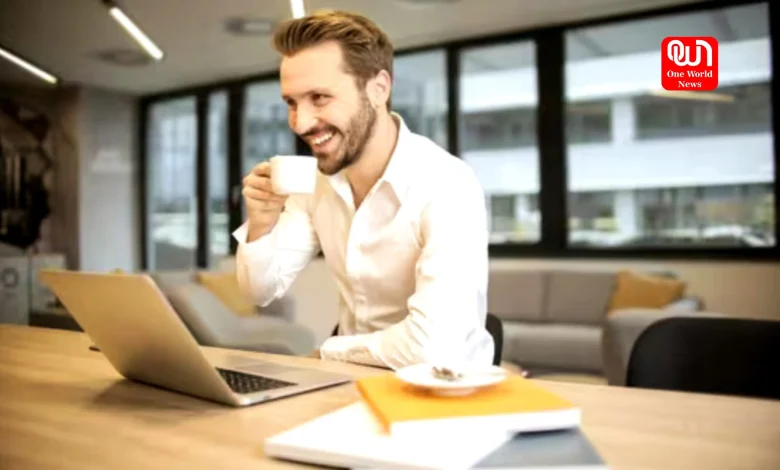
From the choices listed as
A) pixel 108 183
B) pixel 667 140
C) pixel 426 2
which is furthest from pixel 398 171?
pixel 108 183

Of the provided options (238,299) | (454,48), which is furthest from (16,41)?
(454,48)

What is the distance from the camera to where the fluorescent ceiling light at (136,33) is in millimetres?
4035

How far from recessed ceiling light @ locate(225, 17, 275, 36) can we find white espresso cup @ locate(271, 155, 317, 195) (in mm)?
3503

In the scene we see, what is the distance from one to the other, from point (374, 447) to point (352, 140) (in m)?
0.95

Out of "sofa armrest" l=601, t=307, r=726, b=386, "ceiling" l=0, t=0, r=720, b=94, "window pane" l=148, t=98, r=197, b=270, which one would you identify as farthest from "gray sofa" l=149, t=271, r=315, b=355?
"ceiling" l=0, t=0, r=720, b=94

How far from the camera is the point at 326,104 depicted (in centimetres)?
143

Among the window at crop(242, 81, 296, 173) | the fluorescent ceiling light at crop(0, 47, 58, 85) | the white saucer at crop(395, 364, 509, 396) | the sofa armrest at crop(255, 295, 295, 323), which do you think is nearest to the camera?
the white saucer at crop(395, 364, 509, 396)

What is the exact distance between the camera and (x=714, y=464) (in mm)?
615

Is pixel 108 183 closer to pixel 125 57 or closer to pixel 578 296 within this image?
pixel 125 57

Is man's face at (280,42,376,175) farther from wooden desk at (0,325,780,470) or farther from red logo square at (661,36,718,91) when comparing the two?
red logo square at (661,36,718,91)

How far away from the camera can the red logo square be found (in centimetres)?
257

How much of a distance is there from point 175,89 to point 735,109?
157 inches

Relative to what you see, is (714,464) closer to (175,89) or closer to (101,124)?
(101,124)

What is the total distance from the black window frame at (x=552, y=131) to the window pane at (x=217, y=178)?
392 millimetres
